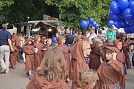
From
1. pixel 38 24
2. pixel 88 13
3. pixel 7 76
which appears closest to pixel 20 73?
pixel 7 76

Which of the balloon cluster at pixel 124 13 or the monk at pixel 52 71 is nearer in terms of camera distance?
the monk at pixel 52 71

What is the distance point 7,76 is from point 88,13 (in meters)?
11.5

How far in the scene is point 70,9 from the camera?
19656 mm

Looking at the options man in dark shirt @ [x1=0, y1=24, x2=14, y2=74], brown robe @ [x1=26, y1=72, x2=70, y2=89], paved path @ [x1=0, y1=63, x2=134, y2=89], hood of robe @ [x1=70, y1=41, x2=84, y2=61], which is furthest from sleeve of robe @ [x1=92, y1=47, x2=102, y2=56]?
brown robe @ [x1=26, y1=72, x2=70, y2=89]

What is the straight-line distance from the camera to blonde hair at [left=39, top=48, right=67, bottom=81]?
329 centimetres

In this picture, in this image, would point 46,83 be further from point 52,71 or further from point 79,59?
point 79,59

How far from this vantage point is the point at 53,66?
3.28m

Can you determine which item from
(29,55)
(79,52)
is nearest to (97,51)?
(79,52)

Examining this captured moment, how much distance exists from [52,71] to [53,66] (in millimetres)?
68

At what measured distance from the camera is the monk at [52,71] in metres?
3.29

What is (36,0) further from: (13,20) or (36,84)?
(36,84)

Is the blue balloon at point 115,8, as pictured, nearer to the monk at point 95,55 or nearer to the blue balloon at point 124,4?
the blue balloon at point 124,4

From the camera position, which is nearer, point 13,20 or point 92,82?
point 92,82

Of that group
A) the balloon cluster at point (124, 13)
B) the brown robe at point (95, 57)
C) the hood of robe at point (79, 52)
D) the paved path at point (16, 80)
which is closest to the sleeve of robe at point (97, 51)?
the brown robe at point (95, 57)
